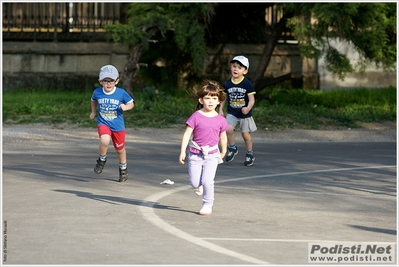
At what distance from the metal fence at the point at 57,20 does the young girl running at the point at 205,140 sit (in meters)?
17.4

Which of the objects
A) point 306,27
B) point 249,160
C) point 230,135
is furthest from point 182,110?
point 249,160

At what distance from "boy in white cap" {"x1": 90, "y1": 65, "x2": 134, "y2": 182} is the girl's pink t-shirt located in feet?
6.85

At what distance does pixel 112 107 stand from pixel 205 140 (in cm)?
246

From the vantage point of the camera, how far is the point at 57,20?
84.8 feet

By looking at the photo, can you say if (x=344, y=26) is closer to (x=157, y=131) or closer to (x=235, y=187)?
(x=157, y=131)

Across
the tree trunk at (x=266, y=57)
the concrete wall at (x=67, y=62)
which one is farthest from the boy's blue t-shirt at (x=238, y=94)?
the concrete wall at (x=67, y=62)

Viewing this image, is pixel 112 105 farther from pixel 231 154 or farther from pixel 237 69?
pixel 231 154

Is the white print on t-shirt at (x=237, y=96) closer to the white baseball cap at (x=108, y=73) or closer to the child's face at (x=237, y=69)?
the child's face at (x=237, y=69)

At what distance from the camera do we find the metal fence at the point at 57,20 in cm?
2575

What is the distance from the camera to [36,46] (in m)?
25.7

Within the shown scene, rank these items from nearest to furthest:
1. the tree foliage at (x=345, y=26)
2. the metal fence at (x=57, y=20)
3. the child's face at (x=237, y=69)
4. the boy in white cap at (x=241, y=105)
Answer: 1. the child's face at (x=237, y=69)
2. the boy in white cap at (x=241, y=105)
3. the tree foliage at (x=345, y=26)
4. the metal fence at (x=57, y=20)

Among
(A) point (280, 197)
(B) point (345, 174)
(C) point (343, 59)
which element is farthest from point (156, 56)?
(A) point (280, 197)

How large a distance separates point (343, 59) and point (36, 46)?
9.42 meters

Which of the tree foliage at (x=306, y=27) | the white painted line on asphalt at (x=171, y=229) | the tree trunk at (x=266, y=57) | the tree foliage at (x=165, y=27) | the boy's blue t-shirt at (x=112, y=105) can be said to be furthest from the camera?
the tree trunk at (x=266, y=57)
